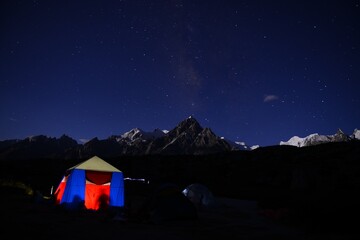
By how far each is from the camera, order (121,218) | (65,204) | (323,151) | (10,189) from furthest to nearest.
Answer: (323,151)
(10,189)
(65,204)
(121,218)

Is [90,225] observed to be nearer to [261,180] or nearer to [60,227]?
[60,227]

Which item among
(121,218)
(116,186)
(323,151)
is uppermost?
(323,151)

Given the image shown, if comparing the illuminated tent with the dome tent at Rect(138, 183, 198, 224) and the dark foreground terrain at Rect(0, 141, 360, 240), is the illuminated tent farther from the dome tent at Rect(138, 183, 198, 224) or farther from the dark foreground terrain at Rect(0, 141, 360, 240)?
the dome tent at Rect(138, 183, 198, 224)

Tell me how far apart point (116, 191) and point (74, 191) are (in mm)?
2140

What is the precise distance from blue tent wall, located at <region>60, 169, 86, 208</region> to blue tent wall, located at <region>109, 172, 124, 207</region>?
149 cm

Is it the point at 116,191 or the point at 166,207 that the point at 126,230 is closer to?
the point at 166,207

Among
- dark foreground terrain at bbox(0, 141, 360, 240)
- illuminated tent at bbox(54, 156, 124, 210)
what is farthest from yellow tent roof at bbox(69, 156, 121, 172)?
dark foreground terrain at bbox(0, 141, 360, 240)

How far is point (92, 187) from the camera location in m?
15.9

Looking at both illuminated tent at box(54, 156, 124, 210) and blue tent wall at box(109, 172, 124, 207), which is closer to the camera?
illuminated tent at box(54, 156, 124, 210)

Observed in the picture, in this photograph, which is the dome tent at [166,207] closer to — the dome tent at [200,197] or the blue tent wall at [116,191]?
the blue tent wall at [116,191]

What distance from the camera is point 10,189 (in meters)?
→ 24.8

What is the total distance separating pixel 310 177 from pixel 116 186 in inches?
1028

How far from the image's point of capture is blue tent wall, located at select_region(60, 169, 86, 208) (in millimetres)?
14578

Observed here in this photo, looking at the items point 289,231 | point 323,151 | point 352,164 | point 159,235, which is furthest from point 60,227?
point 323,151
